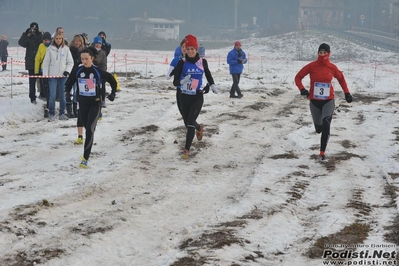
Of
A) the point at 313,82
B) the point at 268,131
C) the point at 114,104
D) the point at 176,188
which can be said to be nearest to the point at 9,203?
the point at 176,188

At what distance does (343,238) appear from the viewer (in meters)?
5.82

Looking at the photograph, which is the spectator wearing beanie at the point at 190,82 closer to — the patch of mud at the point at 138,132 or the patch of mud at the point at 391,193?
the patch of mud at the point at 138,132

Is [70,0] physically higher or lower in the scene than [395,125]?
higher

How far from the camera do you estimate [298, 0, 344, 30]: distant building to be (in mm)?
108500

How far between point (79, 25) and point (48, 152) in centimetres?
9531

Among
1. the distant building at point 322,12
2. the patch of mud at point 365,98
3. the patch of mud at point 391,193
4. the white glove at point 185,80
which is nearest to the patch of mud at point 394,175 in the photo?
the patch of mud at point 391,193

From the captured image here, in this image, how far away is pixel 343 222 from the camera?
6.34m

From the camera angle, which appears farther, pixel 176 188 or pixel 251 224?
pixel 176 188

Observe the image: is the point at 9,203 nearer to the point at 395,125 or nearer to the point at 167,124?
the point at 167,124

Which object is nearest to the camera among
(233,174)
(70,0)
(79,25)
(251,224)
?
(251,224)

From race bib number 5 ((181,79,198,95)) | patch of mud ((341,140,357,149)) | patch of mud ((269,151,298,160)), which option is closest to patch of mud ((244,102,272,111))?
patch of mud ((341,140,357,149))

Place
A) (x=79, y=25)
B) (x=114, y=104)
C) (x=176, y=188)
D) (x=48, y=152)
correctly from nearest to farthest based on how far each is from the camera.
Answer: (x=176, y=188) < (x=48, y=152) < (x=114, y=104) < (x=79, y=25)

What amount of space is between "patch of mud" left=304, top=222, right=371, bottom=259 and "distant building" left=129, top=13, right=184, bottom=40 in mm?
93365

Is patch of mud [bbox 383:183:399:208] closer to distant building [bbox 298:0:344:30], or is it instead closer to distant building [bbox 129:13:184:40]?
distant building [bbox 129:13:184:40]
